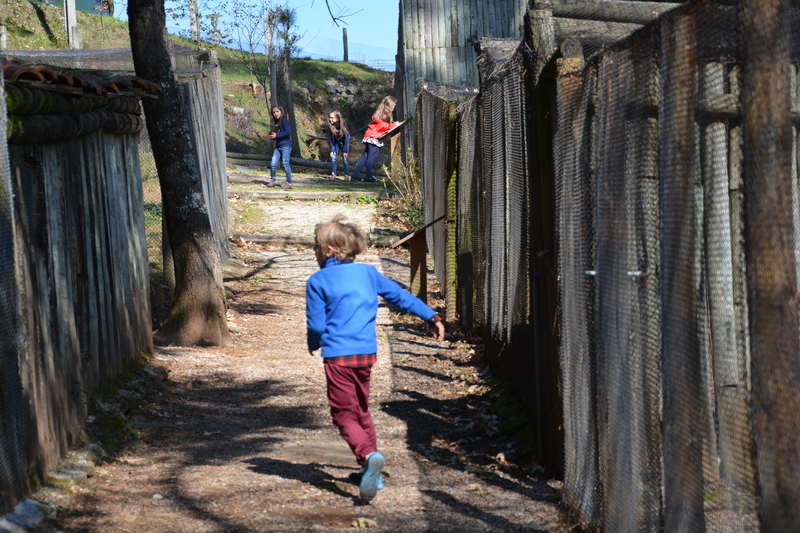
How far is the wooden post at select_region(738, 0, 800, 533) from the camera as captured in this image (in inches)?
87.0

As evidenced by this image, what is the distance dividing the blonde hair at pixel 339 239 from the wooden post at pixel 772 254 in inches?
109

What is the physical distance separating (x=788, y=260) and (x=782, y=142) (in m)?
0.31

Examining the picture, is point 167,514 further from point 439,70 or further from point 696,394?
point 439,70

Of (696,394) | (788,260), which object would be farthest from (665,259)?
(788,260)

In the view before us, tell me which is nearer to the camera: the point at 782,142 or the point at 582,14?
the point at 782,142

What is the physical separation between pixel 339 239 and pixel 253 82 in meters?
32.3

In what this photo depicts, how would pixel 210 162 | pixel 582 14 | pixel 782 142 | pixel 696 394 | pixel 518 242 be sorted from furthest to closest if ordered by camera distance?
pixel 210 162, pixel 518 242, pixel 582 14, pixel 696 394, pixel 782 142

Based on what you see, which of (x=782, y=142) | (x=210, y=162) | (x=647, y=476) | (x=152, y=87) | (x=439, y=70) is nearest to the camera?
(x=782, y=142)

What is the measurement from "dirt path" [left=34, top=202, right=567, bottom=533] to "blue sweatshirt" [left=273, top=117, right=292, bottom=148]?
10502mm

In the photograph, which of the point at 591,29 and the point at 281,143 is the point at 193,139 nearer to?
the point at 591,29

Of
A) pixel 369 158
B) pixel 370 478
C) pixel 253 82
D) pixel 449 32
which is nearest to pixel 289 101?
pixel 369 158

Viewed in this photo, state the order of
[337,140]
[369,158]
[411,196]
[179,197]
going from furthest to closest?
1. [337,140]
2. [369,158]
3. [411,196]
4. [179,197]

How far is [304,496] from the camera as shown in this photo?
4.81 m

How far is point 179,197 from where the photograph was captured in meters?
8.49
